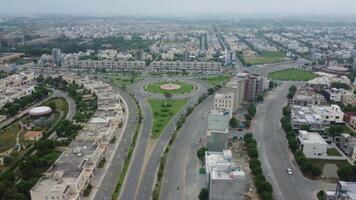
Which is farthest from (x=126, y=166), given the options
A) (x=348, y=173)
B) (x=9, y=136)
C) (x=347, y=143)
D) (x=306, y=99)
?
(x=306, y=99)

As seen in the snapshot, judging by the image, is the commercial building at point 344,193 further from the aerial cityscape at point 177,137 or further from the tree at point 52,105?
the tree at point 52,105

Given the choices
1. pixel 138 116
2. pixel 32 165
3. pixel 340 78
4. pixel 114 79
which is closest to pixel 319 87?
pixel 340 78

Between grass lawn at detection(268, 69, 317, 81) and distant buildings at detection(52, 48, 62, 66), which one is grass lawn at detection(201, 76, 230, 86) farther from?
distant buildings at detection(52, 48, 62, 66)

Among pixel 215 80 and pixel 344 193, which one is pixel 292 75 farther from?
pixel 344 193

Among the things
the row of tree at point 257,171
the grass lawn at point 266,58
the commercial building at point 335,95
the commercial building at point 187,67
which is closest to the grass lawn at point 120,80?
the commercial building at point 187,67

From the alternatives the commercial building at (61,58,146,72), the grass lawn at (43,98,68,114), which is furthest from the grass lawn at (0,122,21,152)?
the commercial building at (61,58,146,72)

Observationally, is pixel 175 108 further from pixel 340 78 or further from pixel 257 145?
pixel 340 78
